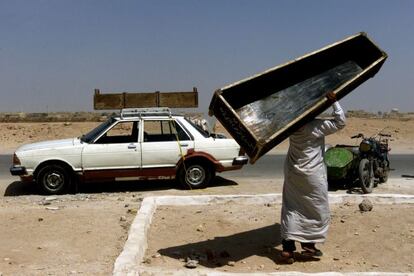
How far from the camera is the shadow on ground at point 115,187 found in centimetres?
1145

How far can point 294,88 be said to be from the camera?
25.2ft

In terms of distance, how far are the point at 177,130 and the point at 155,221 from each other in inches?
147

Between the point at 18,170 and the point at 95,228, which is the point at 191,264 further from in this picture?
the point at 18,170

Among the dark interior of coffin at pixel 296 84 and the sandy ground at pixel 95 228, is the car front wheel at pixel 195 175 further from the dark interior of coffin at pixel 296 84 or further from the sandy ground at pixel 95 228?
the dark interior of coffin at pixel 296 84

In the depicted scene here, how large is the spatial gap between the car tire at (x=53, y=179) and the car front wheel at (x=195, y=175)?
2223 mm

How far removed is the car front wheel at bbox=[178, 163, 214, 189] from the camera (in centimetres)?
1126

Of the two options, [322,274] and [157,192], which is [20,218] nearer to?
[157,192]

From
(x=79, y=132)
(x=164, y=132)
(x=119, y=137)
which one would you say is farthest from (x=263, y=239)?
(x=79, y=132)

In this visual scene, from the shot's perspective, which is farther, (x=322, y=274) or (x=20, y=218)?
(x=20, y=218)

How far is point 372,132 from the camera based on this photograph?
26.9 metres

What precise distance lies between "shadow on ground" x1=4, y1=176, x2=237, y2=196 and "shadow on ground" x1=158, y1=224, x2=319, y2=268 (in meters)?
4.31

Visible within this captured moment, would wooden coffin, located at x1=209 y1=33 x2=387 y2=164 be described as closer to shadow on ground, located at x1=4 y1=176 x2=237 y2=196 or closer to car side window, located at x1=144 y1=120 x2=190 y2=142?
car side window, located at x1=144 y1=120 x2=190 y2=142

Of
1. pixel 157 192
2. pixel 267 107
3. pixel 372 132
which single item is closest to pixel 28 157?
pixel 157 192

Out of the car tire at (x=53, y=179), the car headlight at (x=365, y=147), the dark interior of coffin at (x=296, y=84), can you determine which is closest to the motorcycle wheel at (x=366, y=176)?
the car headlight at (x=365, y=147)
